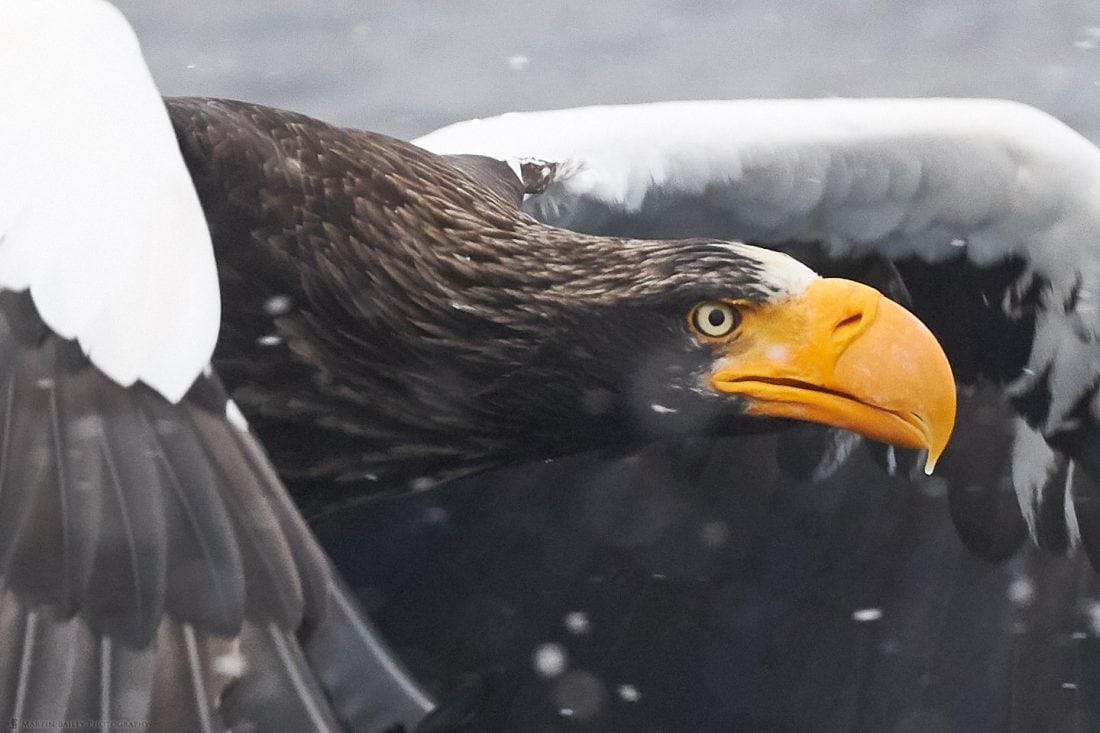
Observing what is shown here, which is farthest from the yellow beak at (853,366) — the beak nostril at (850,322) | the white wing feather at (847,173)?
the white wing feather at (847,173)

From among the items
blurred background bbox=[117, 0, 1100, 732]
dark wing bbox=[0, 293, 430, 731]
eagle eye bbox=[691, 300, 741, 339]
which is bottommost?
blurred background bbox=[117, 0, 1100, 732]

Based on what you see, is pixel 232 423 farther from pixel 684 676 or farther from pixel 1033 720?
pixel 1033 720

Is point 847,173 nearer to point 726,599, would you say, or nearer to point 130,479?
point 726,599

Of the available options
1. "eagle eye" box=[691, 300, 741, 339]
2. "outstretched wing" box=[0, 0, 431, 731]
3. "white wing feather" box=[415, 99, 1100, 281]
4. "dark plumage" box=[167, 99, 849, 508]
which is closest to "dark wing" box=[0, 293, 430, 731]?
"outstretched wing" box=[0, 0, 431, 731]

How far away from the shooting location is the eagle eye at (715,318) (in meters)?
2.98

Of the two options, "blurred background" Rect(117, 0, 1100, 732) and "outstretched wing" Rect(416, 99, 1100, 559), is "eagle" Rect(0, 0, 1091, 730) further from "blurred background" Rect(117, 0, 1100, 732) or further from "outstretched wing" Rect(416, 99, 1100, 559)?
"blurred background" Rect(117, 0, 1100, 732)

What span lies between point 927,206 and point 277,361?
139cm

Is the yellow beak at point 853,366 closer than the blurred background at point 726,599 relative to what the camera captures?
Yes

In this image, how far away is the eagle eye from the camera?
298 cm

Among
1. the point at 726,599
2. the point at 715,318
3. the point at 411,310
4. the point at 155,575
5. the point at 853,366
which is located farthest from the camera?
the point at 726,599

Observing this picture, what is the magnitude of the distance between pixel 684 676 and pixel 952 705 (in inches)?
23.2

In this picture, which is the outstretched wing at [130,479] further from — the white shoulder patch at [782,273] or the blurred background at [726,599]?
the blurred background at [726,599]

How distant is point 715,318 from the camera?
2992 millimetres

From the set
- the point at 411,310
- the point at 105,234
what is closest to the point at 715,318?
the point at 411,310
